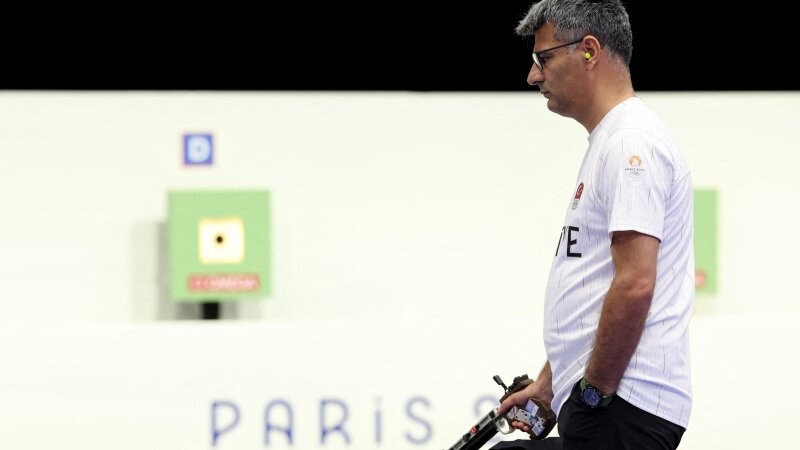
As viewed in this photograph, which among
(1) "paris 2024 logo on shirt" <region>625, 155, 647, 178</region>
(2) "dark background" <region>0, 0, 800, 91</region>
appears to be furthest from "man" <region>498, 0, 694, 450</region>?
(2) "dark background" <region>0, 0, 800, 91</region>

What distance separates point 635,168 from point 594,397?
0.30 meters

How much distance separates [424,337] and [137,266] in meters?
1.14

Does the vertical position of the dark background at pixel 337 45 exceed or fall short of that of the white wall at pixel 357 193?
it exceeds it

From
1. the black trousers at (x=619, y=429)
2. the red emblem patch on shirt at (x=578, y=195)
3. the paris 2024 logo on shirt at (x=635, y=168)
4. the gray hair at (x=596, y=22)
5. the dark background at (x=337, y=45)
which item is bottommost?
the black trousers at (x=619, y=429)

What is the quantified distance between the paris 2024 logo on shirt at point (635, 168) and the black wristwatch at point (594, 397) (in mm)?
274

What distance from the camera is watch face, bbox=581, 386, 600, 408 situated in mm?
1484

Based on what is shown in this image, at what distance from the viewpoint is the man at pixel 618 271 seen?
1.45 metres

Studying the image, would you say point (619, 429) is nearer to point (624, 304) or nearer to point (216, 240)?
point (624, 304)

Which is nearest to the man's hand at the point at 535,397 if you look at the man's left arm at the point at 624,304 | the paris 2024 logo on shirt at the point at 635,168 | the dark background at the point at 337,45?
the man's left arm at the point at 624,304

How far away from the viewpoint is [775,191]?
4148 millimetres

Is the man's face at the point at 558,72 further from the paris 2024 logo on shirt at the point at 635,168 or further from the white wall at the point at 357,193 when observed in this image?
the white wall at the point at 357,193

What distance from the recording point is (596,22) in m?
1.59

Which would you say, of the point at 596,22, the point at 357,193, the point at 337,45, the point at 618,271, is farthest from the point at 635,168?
the point at 357,193

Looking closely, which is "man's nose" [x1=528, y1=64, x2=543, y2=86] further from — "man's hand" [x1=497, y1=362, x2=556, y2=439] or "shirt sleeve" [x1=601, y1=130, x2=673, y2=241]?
"man's hand" [x1=497, y1=362, x2=556, y2=439]
